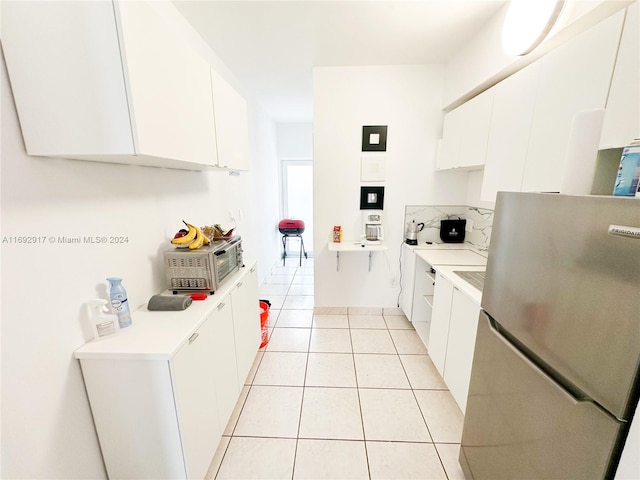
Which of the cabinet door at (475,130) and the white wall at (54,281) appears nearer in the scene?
the white wall at (54,281)

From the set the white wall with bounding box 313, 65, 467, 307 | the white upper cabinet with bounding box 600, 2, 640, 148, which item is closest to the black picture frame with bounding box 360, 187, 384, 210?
the white wall with bounding box 313, 65, 467, 307

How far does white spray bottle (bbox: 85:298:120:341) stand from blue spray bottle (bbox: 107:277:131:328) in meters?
0.03

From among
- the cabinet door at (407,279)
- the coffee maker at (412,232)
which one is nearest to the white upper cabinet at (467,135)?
the coffee maker at (412,232)

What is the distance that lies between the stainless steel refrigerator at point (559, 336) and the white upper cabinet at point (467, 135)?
1.07 metres

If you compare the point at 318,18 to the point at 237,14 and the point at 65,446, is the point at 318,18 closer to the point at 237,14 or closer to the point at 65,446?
the point at 237,14

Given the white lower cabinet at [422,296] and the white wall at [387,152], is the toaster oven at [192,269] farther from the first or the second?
the white lower cabinet at [422,296]

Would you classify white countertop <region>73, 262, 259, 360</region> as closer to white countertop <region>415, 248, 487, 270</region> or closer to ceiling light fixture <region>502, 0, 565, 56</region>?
white countertop <region>415, 248, 487, 270</region>

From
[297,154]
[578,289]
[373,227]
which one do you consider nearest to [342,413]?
[578,289]

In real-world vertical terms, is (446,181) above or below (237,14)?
below

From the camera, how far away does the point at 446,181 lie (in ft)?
8.81

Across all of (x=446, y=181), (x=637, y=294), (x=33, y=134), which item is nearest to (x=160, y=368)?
(x=33, y=134)

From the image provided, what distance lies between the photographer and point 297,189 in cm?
513

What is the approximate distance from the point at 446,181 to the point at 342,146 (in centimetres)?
114

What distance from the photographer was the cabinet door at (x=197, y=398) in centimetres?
105
